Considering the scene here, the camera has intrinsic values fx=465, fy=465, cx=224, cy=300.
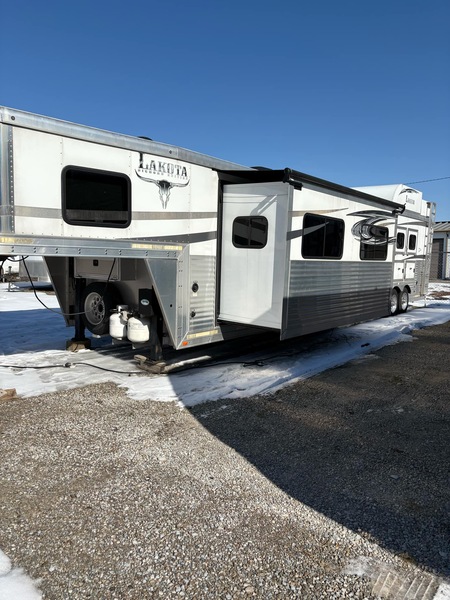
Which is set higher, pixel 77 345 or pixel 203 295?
pixel 203 295

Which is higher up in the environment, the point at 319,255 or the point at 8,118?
the point at 8,118

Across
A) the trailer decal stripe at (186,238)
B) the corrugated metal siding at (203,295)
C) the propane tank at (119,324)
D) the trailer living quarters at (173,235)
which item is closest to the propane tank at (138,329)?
the trailer living quarters at (173,235)

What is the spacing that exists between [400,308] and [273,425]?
9.24 metres

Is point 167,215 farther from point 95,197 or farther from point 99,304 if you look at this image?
point 99,304

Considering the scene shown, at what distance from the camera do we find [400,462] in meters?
3.97

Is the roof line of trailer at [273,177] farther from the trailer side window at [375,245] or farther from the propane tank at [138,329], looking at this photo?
the propane tank at [138,329]

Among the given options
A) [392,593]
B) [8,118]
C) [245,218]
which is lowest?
[392,593]

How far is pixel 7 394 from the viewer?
5238mm

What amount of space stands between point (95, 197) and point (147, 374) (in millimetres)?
2530

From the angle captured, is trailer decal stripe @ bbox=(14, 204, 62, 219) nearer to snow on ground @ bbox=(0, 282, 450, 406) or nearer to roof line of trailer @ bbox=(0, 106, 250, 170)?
roof line of trailer @ bbox=(0, 106, 250, 170)

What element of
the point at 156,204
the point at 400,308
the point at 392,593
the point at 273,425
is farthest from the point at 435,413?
the point at 400,308

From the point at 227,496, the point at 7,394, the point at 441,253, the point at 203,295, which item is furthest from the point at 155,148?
the point at 441,253

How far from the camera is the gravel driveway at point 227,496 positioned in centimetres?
258

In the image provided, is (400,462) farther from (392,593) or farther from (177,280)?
(177,280)
